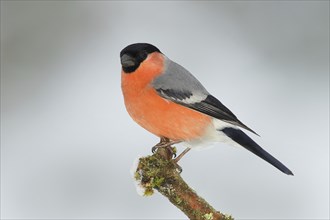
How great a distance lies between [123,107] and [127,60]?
6.76 feet

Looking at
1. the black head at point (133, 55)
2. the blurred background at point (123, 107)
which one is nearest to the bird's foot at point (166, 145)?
the black head at point (133, 55)

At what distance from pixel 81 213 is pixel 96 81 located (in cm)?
126

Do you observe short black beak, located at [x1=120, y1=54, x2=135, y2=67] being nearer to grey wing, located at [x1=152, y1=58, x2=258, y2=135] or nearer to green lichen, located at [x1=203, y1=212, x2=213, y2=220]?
grey wing, located at [x1=152, y1=58, x2=258, y2=135]

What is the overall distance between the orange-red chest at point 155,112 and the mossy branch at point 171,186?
29 cm

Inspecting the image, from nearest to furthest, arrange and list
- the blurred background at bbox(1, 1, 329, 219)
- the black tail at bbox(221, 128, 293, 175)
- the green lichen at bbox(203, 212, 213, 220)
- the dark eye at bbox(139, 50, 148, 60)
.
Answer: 1. the green lichen at bbox(203, 212, 213, 220)
2. the black tail at bbox(221, 128, 293, 175)
3. the dark eye at bbox(139, 50, 148, 60)
4. the blurred background at bbox(1, 1, 329, 219)

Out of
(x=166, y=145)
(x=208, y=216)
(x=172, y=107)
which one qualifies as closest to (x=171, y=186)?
(x=208, y=216)

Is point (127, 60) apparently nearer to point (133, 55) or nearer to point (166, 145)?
point (133, 55)

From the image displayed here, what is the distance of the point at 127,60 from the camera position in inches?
102

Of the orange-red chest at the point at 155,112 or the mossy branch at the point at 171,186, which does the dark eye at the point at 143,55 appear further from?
the mossy branch at the point at 171,186

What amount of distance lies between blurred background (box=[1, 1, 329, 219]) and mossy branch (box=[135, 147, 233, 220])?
1.63m

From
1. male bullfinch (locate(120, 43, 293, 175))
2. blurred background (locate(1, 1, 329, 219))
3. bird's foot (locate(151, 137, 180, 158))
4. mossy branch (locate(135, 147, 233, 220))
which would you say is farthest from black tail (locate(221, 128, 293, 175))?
blurred background (locate(1, 1, 329, 219))

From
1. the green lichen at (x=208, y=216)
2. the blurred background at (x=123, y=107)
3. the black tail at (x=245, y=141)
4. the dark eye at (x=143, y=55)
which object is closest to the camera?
the green lichen at (x=208, y=216)

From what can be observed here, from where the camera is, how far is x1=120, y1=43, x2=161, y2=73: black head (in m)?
2.57

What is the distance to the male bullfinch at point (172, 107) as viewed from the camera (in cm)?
259
